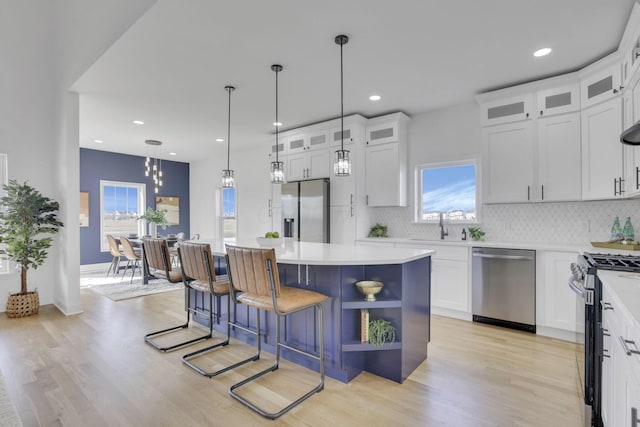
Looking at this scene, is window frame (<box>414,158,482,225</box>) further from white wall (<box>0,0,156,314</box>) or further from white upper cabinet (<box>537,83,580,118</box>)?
white wall (<box>0,0,156,314</box>)

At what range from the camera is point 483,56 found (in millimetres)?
3066

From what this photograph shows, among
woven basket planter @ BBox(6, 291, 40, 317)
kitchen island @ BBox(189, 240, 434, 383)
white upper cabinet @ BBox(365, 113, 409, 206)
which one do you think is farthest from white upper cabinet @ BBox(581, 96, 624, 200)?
woven basket planter @ BBox(6, 291, 40, 317)

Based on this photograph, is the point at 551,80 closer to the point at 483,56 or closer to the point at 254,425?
the point at 483,56

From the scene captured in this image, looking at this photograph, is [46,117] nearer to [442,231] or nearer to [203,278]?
[203,278]

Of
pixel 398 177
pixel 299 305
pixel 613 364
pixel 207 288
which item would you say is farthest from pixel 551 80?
pixel 207 288

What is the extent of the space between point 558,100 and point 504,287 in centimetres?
205

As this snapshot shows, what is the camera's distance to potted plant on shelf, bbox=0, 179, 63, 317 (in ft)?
13.1

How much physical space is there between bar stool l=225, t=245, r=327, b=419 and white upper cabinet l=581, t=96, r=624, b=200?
284cm

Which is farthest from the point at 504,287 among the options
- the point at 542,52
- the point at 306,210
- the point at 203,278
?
the point at 203,278

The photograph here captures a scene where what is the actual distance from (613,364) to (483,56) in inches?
105

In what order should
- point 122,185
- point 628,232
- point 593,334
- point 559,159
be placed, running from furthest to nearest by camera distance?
point 122,185, point 559,159, point 628,232, point 593,334

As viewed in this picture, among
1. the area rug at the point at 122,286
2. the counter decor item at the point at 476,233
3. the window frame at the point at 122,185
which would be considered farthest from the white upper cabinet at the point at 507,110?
the window frame at the point at 122,185

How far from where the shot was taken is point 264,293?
2.21 metres

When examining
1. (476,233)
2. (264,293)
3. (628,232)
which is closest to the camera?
(264,293)
